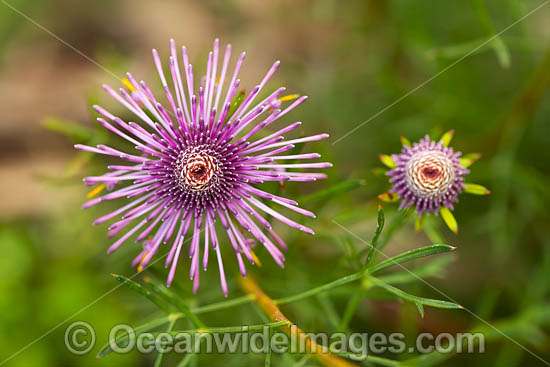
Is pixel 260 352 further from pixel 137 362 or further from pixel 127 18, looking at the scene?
pixel 127 18

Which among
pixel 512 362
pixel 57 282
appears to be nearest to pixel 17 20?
pixel 57 282

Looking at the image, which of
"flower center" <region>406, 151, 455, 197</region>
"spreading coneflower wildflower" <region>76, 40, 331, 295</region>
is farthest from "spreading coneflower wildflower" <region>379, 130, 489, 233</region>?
"spreading coneflower wildflower" <region>76, 40, 331, 295</region>

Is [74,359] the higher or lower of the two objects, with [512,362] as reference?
lower

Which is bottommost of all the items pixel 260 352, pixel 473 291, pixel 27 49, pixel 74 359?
pixel 74 359

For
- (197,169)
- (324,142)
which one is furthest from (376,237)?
(324,142)
